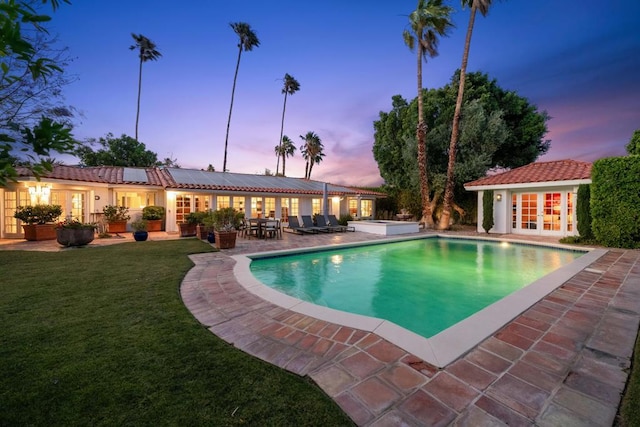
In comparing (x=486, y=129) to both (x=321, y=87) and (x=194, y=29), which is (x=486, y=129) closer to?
(x=321, y=87)

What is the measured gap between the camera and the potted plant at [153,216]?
14461mm

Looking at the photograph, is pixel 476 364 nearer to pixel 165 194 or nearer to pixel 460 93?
pixel 460 93

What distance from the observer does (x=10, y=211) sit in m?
12.0

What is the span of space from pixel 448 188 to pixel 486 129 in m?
4.42

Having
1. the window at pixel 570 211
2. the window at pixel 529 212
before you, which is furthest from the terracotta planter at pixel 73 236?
the window at pixel 570 211

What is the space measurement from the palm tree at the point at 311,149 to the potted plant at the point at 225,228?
27.2 metres

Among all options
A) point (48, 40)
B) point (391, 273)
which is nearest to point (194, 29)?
point (48, 40)

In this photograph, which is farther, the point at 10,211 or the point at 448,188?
the point at 448,188

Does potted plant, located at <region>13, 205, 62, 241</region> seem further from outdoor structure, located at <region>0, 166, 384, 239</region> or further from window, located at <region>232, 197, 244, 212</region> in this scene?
window, located at <region>232, 197, 244, 212</region>

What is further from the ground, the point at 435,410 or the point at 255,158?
the point at 255,158

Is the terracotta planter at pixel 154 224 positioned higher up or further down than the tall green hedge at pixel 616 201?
further down

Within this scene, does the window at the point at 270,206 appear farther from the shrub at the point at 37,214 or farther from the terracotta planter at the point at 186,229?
the shrub at the point at 37,214

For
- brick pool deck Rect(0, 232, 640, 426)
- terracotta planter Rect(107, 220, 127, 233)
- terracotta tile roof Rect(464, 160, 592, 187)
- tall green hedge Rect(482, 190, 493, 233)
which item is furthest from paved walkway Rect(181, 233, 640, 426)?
terracotta planter Rect(107, 220, 127, 233)

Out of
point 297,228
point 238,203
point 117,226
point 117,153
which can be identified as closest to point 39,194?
point 117,226
